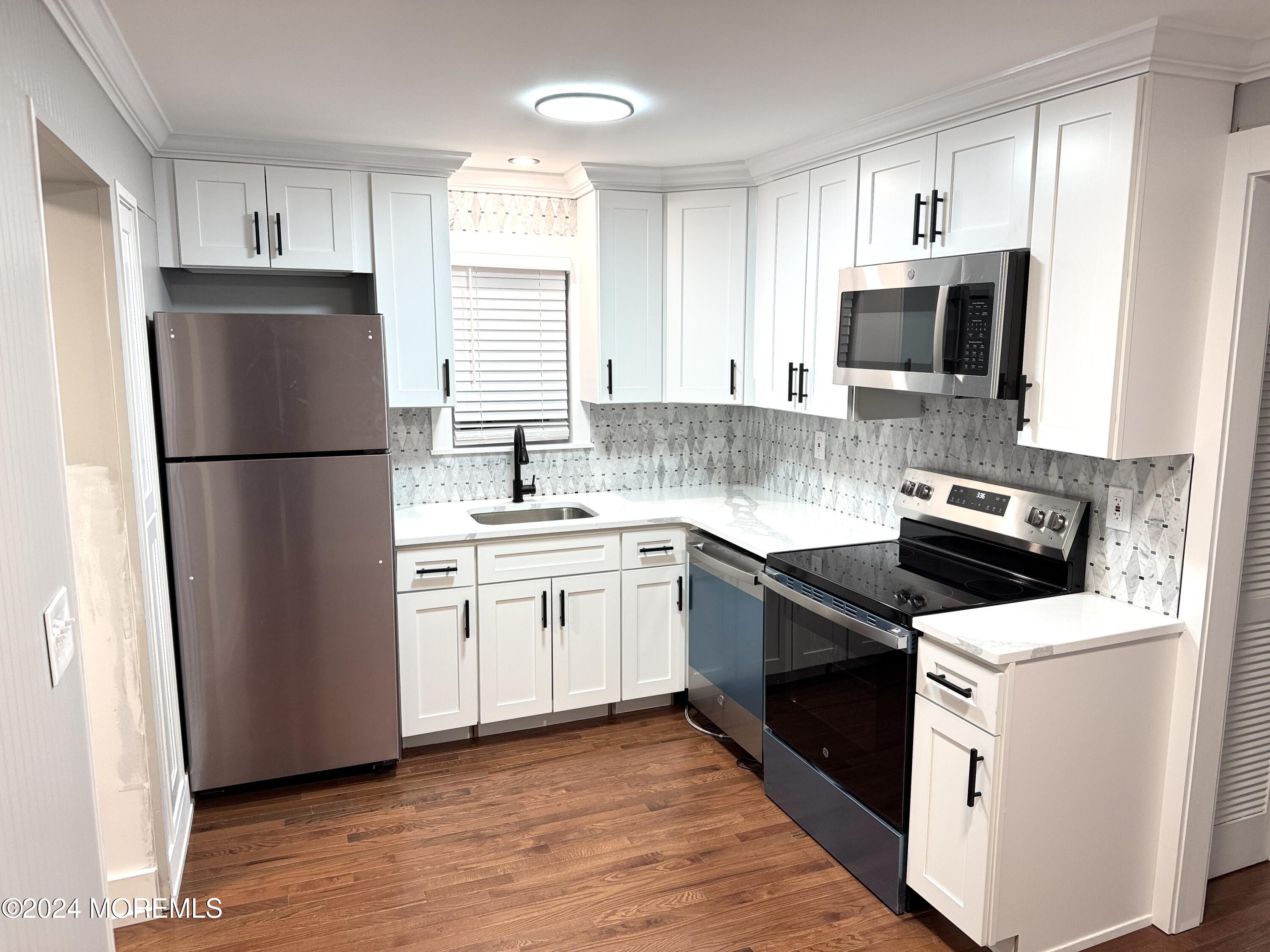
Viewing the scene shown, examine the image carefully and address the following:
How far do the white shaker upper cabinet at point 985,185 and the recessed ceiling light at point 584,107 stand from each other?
1021 mm

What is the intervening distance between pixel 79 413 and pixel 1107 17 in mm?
2801

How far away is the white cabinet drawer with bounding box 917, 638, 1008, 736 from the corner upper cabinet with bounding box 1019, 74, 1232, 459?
0.65 meters

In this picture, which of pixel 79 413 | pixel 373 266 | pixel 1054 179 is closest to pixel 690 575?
pixel 373 266

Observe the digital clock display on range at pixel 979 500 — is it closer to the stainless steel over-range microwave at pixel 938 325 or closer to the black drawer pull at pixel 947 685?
the stainless steel over-range microwave at pixel 938 325

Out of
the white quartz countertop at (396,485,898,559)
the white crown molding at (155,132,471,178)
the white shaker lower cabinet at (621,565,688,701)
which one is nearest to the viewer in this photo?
the white crown molding at (155,132,471,178)

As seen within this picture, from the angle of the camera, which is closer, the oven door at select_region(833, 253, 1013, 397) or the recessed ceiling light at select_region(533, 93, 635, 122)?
the oven door at select_region(833, 253, 1013, 397)

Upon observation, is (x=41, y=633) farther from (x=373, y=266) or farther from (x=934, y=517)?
(x=934, y=517)

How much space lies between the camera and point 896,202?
9.50 ft

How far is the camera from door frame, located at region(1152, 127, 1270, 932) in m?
2.23

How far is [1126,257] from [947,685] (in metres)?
1.19

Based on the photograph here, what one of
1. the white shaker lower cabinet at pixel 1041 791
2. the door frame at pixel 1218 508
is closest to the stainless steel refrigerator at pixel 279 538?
the white shaker lower cabinet at pixel 1041 791

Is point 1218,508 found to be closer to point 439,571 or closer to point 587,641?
point 587,641

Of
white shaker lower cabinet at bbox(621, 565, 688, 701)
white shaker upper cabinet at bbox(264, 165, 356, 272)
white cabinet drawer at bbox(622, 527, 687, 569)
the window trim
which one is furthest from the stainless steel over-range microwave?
white shaker upper cabinet at bbox(264, 165, 356, 272)

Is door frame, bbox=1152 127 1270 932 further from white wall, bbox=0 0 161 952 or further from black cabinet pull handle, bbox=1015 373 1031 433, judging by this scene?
white wall, bbox=0 0 161 952
